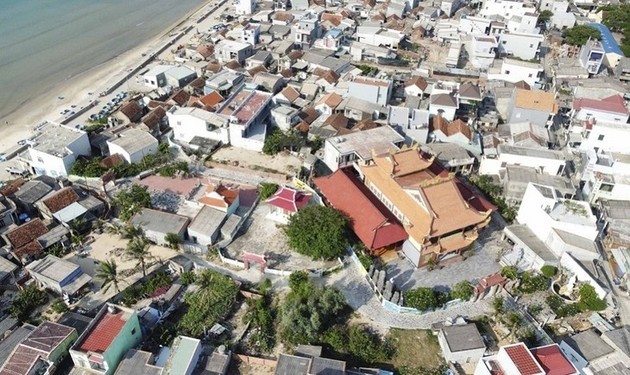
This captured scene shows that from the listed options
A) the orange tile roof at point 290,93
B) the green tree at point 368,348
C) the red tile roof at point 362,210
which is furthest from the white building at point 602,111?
the green tree at point 368,348

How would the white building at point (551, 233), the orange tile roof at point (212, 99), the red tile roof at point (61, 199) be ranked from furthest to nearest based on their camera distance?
1. the orange tile roof at point (212, 99)
2. the red tile roof at point (61, 199)
3. the white building at point (551, 233)

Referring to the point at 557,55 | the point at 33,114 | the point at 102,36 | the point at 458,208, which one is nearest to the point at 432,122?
the point at 458,208

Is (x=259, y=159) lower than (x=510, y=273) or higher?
lower

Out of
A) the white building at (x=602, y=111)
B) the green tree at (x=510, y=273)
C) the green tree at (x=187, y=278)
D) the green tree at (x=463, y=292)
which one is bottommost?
the green tree at (x=187, y=278)

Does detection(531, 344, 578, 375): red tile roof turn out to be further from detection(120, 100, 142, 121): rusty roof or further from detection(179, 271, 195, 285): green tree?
detection(120, 100, 142, 121): rusty roof

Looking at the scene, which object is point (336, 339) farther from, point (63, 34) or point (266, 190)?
point (63, 34)

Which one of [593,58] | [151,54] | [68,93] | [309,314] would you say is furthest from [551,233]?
[151,54]

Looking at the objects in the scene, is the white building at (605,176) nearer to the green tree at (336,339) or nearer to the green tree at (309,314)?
the green tree at (309,314)
